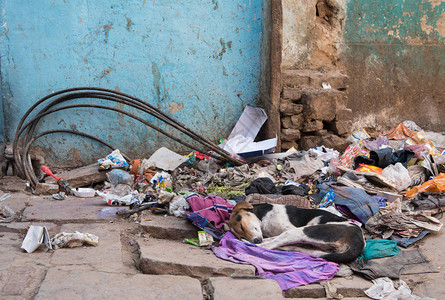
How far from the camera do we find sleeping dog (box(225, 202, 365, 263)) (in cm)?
340

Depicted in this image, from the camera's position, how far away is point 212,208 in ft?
13.1

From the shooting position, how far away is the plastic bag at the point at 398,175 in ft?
16.0

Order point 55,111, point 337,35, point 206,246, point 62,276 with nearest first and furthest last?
point 62,276 < point 206,246 < point 55,111 < point 337,35

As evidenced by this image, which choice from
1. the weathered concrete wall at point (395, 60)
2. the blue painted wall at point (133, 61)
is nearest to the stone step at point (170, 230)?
the blue painted wall at point (133, 61)

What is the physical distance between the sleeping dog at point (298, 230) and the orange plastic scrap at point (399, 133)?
331 cm

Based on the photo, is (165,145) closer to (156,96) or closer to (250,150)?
(156,96)

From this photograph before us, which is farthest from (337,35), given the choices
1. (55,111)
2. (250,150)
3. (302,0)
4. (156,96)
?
(55,111)

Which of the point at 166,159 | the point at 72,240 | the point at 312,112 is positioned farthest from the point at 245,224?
the point at 312,112

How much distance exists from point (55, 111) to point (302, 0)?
330cm

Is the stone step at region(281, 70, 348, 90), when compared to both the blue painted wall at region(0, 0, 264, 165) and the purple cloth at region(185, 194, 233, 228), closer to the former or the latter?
the blue painted wall at region(0, 0, 264, 165)

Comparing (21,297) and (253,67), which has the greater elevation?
(253,67)

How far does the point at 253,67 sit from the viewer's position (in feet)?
19.6

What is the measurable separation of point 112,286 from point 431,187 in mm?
3326

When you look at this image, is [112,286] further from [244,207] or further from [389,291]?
[389,291]
